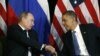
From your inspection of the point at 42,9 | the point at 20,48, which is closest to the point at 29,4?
the point at 42,9

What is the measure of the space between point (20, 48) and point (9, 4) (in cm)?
70

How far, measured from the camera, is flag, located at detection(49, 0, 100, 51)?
5.08m

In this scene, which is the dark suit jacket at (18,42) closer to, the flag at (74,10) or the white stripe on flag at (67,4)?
the flag at (74,10)

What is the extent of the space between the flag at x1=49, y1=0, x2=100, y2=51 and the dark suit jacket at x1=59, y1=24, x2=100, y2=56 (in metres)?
0.42

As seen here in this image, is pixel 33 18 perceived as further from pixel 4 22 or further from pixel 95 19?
pixel 95 19

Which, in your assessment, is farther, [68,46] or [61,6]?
[61,6]

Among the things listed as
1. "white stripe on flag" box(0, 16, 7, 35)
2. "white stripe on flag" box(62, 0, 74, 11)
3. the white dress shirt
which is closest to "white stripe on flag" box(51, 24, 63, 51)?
"white stripe on flag" box(62, 0, 74, 11)

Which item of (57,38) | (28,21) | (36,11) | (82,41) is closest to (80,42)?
(82,41)

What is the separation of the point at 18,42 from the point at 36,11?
61cm

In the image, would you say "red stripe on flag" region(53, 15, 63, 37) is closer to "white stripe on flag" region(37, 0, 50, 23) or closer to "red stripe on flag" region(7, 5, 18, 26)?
"white stripe on flag" region(37, 0, 50, 23)

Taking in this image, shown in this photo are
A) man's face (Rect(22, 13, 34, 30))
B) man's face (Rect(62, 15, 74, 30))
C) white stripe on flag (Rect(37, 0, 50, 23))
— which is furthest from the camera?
white stripe on flag (Rect(37, 0, 50, 23))

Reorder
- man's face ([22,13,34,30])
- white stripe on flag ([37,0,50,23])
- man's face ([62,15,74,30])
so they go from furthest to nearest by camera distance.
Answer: white stripe on flag ([37,0,50,23]), man's face ([22,13,34,30]), man's face ([62,15,74,30])

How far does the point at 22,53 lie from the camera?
4.65m

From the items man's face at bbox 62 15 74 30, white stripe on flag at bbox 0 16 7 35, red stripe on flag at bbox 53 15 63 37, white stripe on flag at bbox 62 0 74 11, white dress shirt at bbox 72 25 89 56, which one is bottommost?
white dress shirt at bbox 72 25 89 56
